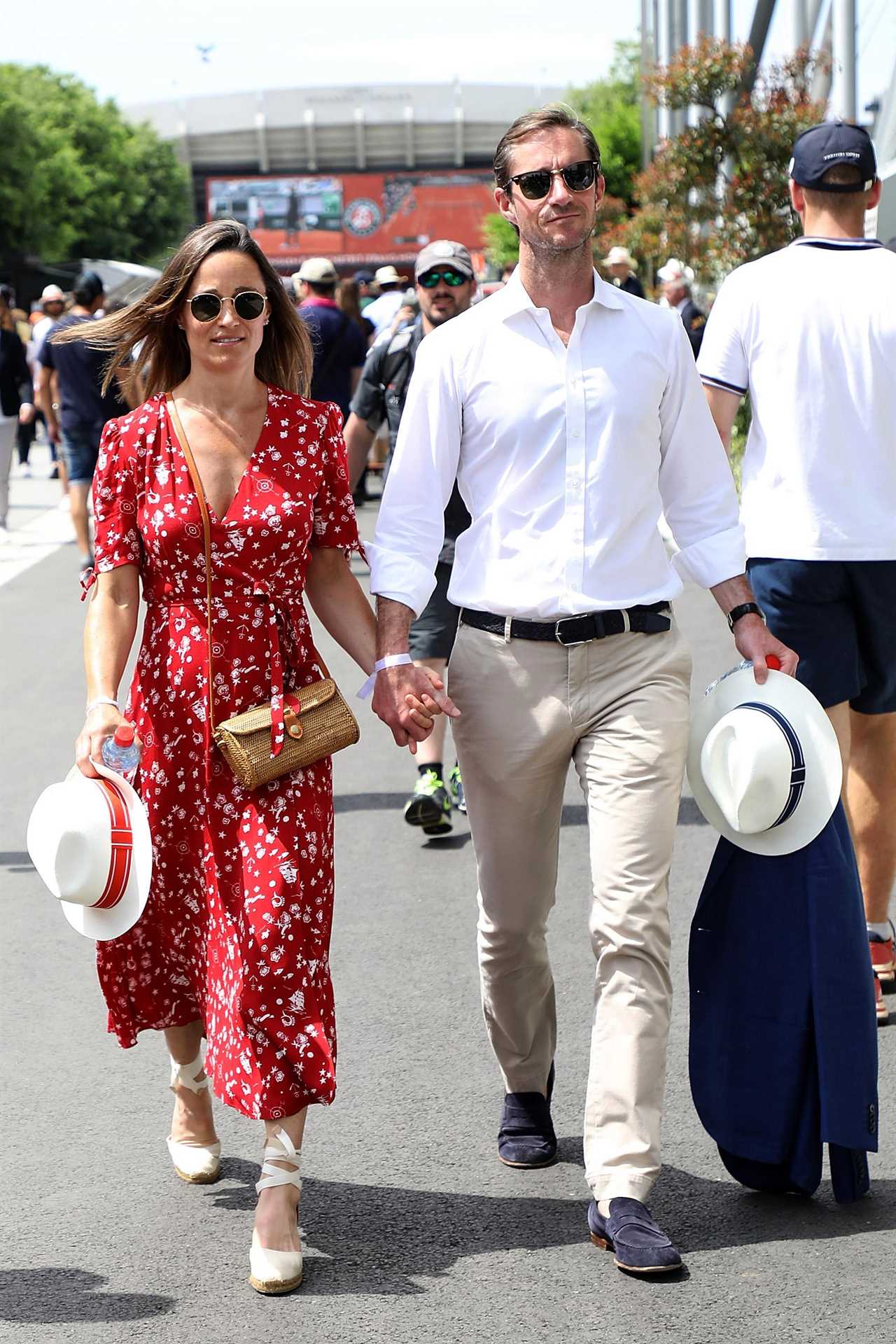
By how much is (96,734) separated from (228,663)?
297mm

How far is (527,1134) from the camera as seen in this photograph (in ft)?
13.5

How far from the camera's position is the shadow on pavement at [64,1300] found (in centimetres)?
346

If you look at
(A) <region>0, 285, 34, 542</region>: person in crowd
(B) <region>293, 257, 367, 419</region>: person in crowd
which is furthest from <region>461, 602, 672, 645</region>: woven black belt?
(A) <region>0, 285, 34, 542</region>: person in crowd

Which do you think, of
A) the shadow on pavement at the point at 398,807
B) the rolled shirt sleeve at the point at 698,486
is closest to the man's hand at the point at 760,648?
the rolled shirt sleeve at the point at 698,486

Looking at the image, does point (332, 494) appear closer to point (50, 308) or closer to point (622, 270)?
point (622, 270)

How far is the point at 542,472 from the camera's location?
383 cm

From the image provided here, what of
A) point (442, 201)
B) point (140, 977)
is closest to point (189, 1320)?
point (140, 977)

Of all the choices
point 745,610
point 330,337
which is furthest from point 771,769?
point 330,337

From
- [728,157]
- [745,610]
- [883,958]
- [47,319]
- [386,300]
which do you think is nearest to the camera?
[745,610]

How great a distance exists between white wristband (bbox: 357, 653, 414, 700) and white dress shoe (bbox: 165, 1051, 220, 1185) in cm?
88

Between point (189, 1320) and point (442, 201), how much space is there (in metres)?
132

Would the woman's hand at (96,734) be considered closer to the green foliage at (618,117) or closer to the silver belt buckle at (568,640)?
the silver belt buckle at (568,640)

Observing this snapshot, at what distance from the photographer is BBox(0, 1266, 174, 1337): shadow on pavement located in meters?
3.46

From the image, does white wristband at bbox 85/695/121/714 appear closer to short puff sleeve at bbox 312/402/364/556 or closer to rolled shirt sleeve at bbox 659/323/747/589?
short puff sleeve at bbox 312/402/364/556
